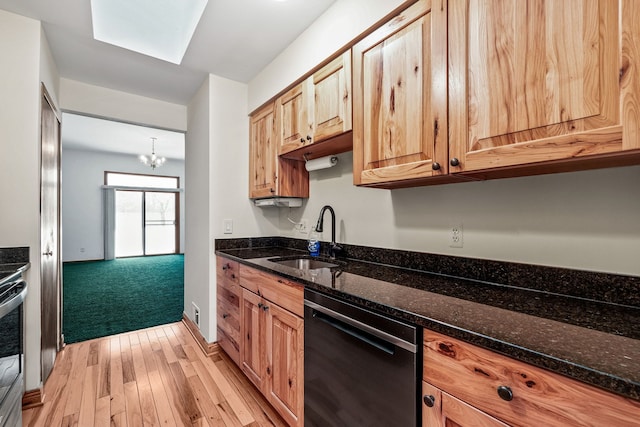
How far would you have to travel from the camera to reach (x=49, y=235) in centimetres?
221

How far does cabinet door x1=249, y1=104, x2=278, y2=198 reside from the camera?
7.78 ft

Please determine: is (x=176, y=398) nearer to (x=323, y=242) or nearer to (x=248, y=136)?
(x=323, y=242)

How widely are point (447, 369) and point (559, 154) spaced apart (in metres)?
0.73

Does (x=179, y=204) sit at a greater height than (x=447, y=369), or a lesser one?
greater

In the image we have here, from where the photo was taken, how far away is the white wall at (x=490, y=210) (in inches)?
39.5

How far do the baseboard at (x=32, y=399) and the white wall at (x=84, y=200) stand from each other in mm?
6315

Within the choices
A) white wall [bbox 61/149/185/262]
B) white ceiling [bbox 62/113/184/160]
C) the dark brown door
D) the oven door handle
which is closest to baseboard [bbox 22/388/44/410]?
the dark brown door

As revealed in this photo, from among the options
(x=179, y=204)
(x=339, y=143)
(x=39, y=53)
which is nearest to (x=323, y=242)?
(x=339, y=143)

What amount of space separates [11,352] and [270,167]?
1.85m

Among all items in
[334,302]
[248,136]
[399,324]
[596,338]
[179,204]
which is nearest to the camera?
[596,338]

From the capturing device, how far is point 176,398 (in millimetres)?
1908

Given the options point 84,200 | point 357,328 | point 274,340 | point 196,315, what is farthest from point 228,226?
point 84,200

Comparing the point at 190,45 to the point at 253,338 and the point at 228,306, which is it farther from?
the point at 253,338

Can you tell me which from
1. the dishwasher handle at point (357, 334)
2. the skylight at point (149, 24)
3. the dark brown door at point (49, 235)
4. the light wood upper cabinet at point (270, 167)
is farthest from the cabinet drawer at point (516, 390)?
the dark brown door at point (49, 235)
